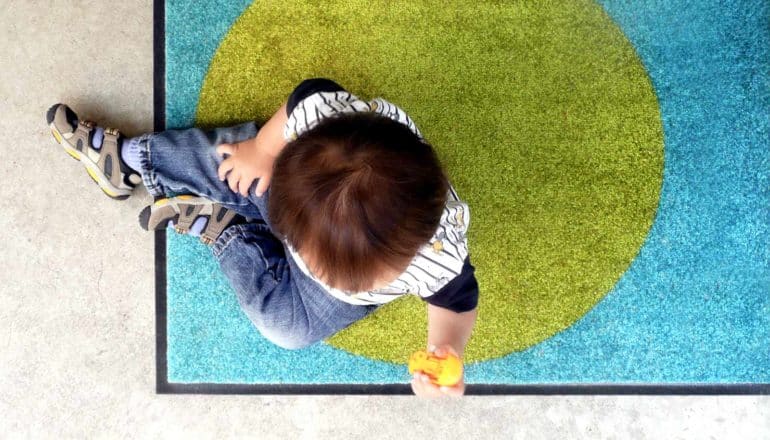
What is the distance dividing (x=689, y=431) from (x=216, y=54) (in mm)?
904

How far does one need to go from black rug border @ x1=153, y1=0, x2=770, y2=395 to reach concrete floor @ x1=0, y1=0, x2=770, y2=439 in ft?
0.04

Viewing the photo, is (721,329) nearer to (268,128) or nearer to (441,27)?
(441,27)

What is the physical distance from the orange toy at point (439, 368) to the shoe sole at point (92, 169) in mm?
526

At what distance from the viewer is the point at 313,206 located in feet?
1.68

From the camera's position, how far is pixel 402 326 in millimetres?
875

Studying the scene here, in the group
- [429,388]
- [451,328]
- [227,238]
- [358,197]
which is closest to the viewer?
[358,197]

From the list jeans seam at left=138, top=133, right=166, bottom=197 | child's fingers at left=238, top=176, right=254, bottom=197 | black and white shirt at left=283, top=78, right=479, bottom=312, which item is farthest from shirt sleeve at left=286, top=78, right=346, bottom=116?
jeans seam at left=138, top=133, right=166, bottom=197

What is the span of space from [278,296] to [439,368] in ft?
0.88

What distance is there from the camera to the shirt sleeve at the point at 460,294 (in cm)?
68

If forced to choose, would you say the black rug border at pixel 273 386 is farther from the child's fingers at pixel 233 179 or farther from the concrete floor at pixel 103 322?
the child's fingers at pixel 233 179

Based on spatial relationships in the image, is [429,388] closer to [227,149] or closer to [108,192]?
[227,149]

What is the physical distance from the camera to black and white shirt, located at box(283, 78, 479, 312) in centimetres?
64

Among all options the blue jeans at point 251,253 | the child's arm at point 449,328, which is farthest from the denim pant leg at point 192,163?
the child's arm at point 449,328

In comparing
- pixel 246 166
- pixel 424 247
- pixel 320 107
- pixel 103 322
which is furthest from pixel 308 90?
pixel 103 322
